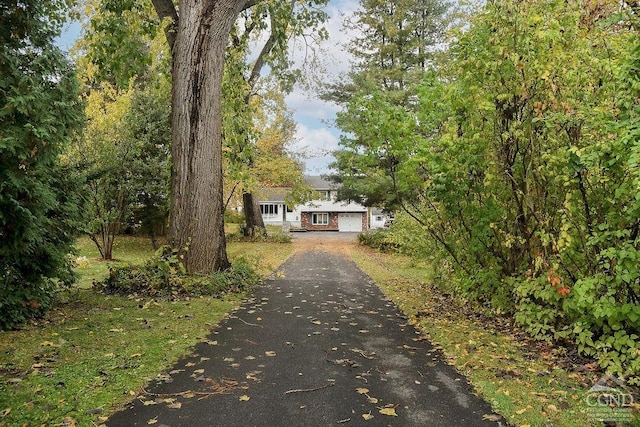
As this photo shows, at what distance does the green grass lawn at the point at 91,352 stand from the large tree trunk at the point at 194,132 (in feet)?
5.14

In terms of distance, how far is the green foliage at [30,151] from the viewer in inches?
206

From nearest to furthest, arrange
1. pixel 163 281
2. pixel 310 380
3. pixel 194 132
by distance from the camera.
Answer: pixel 310 380 → pixel 163 281 → pixel 194 132

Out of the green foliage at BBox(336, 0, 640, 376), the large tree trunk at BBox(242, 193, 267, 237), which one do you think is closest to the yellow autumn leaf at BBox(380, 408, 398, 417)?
the green foliage at BBox(336, 0, 640, 376)

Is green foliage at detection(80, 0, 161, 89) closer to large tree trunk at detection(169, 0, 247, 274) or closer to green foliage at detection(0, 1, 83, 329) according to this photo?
large tree trunk at detection(169, 0, 247, 274)

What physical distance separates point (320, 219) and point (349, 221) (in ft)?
11.8

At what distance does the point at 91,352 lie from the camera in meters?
5.13

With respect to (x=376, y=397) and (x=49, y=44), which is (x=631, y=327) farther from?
(x=49, y=44)

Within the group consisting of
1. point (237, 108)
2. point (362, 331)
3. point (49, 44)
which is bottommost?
point (362, 331)

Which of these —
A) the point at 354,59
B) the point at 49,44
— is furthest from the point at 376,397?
the point at 354,59

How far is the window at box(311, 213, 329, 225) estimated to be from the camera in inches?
2125

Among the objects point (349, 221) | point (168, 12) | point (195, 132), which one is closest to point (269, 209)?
point (349, 221)

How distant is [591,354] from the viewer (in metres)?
4.79

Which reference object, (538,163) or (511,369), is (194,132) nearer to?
(538,163)

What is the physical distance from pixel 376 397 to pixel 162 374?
2200 mm
